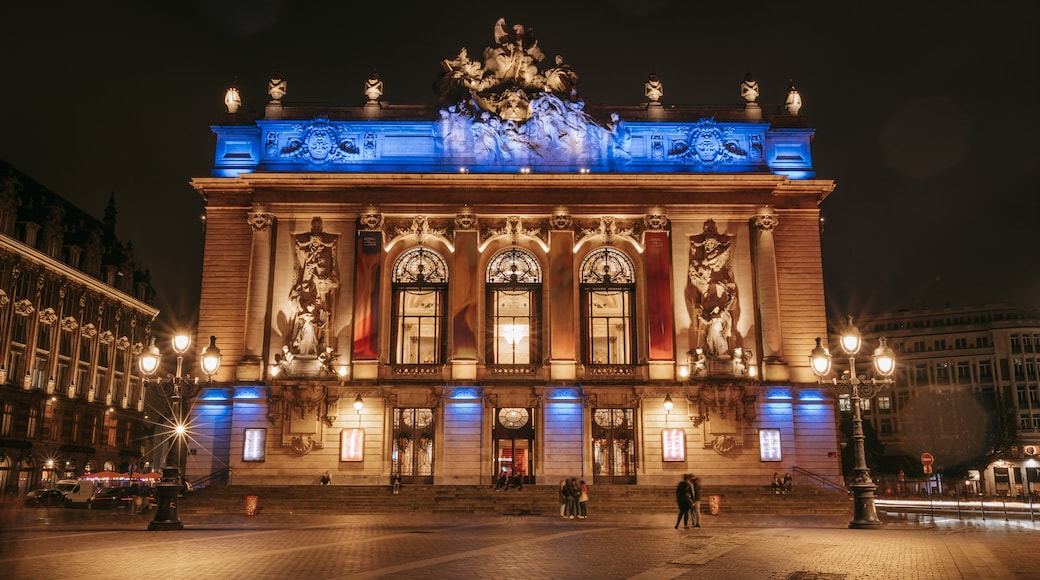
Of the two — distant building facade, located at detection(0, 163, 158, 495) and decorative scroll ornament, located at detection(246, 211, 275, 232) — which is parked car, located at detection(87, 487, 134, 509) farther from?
distant building facade, located at detection(0, 163, 158, 495)

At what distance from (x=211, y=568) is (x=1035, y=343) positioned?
94.3 metres

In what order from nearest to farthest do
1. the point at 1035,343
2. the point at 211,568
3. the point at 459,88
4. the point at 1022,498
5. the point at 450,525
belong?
the point at 211,568 → the point at 450,525 → the point at 459,88 → the point at 1022,498 → the point at 1035,343

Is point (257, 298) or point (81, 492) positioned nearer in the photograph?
point (257, 298)

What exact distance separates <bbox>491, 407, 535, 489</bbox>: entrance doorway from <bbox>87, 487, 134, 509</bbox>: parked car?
16.9 m

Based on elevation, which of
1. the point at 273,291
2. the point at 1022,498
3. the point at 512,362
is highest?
the point at 273,291

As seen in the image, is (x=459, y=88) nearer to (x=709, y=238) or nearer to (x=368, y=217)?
(x=368, y=217)

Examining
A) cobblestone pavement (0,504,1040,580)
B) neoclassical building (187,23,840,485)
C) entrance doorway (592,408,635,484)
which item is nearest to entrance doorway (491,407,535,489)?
neoclassical building (187,23,840,485)

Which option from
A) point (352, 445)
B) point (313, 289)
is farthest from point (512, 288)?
point (352, 445)

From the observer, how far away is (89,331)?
64688 mm

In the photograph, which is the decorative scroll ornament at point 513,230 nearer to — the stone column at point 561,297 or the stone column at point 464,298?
the stone column at point 561,297

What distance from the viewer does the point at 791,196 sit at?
43.4 metres

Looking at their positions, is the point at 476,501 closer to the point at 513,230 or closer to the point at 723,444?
the point at 723,444

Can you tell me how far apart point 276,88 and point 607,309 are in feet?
68.2

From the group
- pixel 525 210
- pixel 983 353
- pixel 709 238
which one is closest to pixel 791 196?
pixel 709 238
